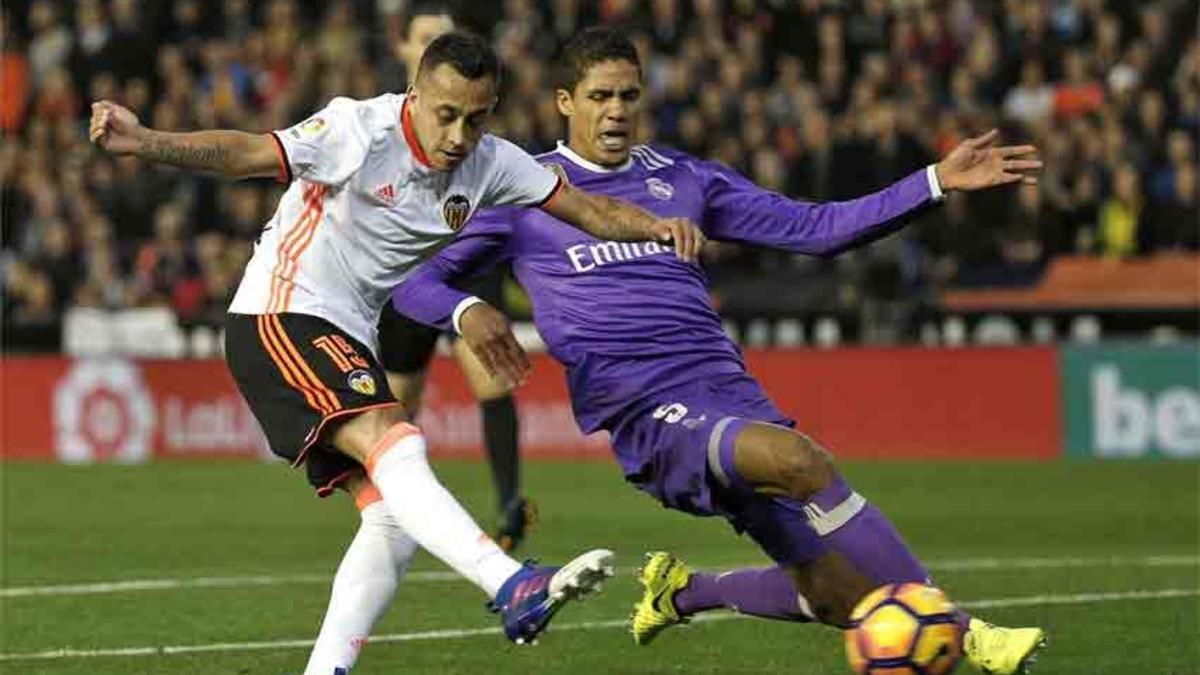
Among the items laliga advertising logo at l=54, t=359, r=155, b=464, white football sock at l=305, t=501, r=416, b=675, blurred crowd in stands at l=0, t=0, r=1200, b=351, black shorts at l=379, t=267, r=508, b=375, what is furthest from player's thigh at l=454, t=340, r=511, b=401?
laliga advertising logo at l=54, t=359, r=155, b=464

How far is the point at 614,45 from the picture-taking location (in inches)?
374

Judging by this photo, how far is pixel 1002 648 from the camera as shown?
27.2ft

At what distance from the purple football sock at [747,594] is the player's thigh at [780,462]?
0.75m

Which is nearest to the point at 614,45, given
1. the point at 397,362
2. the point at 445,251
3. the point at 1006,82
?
the point at 445,251

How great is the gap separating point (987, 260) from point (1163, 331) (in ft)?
5.47

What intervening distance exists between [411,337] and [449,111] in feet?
17.1

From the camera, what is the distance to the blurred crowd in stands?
72.5 ft

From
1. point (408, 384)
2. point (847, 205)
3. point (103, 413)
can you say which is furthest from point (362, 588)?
point (103, 413)

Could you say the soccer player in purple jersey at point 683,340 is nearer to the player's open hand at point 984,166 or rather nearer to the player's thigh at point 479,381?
the player's open hand at point 984,166

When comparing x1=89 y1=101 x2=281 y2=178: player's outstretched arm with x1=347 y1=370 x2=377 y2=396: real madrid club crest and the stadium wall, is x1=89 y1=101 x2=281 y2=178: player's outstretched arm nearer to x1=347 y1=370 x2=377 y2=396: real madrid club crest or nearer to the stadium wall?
x1=347 y1=370 x2=377 y2=396: real madrid club crest

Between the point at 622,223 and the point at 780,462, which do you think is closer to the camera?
the point at 780,462

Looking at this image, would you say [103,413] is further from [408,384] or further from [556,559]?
[556,559]

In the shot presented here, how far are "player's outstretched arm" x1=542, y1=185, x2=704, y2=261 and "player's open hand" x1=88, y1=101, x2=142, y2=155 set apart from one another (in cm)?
161

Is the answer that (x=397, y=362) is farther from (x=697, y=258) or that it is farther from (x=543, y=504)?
(x=697, y=258)
